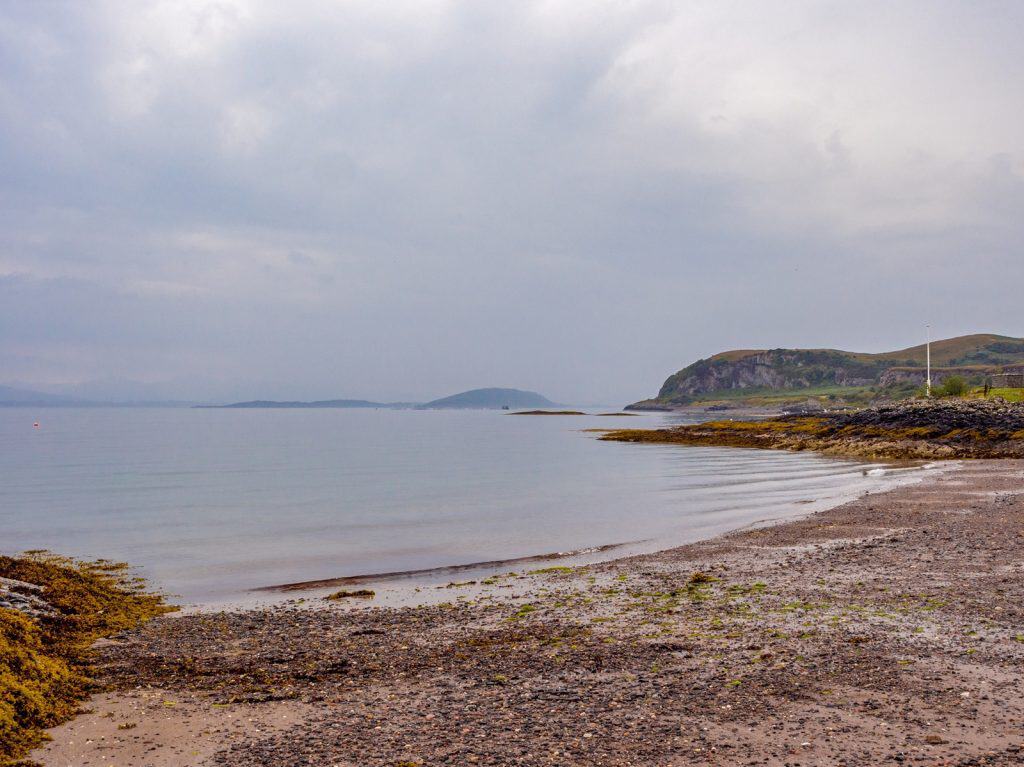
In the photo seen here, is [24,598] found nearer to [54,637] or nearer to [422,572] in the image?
[54,637]

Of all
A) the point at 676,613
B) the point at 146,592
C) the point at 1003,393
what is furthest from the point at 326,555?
the point at 1003,393

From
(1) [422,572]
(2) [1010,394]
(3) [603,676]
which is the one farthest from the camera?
(2) [1010,394]

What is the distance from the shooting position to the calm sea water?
23.0 metres

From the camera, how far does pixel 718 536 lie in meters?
24.5

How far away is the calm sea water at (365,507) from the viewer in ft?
75.3

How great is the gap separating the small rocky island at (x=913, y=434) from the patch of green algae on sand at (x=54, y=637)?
56123mm

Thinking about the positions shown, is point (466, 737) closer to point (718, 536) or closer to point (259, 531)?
point (718, 536)

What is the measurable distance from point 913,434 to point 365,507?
51.1 meters

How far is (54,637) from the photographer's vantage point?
12195mm

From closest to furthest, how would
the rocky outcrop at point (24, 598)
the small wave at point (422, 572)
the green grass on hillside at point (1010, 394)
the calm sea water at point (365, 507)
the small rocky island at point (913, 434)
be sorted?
the rocky outcrop at point (24, 598), the small wave at point (422, 572), the calm sea water at point (365, 507), the small rocky island at point (913, 434), the green grass on hillside at point (1010, 394)

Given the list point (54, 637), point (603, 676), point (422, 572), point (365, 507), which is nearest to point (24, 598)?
point (54, 637)

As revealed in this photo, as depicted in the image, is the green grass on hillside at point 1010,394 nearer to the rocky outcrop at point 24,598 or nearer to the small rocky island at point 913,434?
the small rocky island at point 913,434

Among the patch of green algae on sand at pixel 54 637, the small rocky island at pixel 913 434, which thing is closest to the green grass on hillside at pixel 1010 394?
the small rocky island at pixel 913 434

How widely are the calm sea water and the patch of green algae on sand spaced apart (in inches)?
66.8
